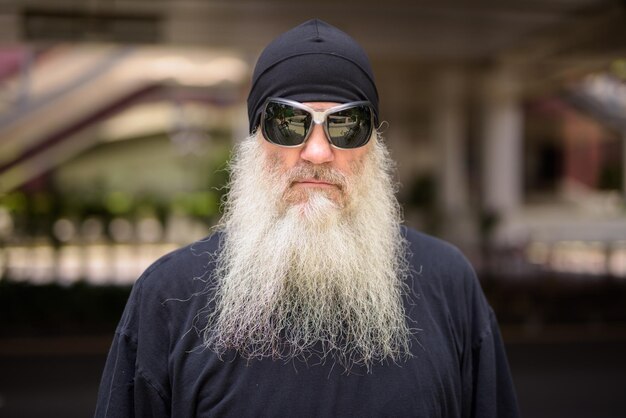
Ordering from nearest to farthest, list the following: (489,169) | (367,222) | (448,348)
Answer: (448,348) → (367,222) → (489,169)

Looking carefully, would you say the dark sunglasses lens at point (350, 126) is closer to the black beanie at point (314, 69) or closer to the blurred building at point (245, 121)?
the black beanie at point (314, 69)

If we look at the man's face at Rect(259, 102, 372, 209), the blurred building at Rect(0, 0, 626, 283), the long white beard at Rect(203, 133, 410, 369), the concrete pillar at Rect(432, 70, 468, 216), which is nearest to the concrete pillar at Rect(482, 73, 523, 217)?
the blurred building at Rect(0, 0, 626, 283)

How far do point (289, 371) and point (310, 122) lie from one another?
2.08ft

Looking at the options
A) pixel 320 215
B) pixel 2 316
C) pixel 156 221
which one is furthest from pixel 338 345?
pixel 156 221

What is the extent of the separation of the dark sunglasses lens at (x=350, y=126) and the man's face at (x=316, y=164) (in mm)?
21

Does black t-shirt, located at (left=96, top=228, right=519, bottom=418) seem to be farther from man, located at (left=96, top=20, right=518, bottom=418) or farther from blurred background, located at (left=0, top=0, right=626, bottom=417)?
blurred background, located at (left=0, top=0, right=626, bottom=417)

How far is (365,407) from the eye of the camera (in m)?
1.56

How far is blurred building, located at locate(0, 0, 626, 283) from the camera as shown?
10133mm

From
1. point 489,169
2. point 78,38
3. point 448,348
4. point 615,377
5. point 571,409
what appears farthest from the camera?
point 489,169

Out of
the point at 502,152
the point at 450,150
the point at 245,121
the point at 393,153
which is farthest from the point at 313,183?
the point at 450,150

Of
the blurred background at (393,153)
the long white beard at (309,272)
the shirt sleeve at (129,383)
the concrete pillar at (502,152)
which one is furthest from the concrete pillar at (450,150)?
the shirt sleeve at (129,383)

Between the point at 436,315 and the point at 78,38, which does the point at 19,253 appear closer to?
the point at 78,38

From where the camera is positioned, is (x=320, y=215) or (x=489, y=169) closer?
(x=320, y=215)

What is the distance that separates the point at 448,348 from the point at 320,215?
1.58ft
